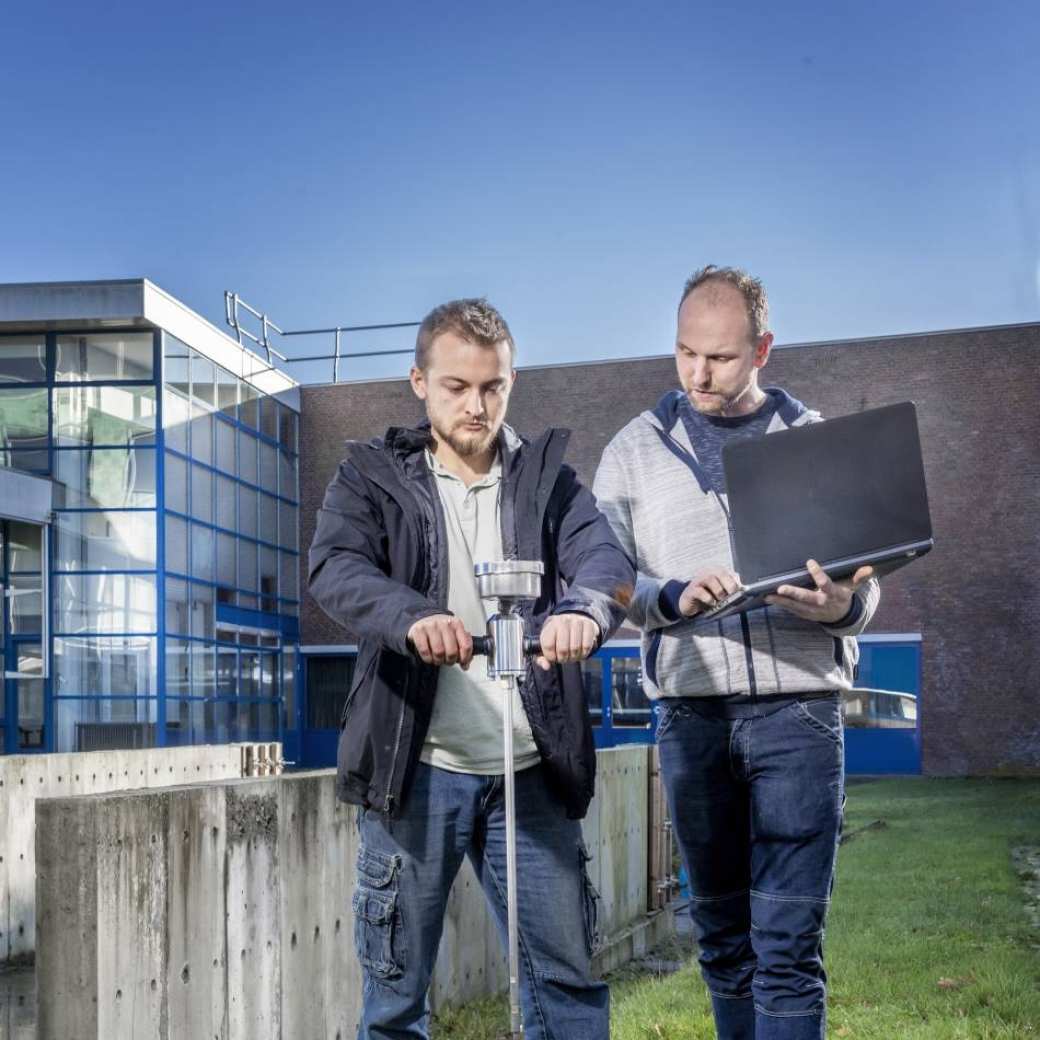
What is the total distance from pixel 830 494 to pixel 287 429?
27456mm

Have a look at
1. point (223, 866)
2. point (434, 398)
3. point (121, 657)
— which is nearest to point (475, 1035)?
point (223, 866)

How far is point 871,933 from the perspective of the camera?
295 inches

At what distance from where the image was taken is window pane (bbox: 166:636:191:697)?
23.4 m

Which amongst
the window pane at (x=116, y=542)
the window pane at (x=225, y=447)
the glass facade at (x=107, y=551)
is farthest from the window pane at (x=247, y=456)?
the window pane at (x=116, y=542)

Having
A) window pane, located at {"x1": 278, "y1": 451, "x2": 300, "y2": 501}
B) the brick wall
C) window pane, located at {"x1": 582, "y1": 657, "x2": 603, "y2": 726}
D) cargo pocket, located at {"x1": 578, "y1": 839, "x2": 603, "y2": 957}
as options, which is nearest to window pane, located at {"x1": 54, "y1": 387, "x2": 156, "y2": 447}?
window pane, located at {"x1": 278, "y1": 451, "x2": 300, "y2": 501}

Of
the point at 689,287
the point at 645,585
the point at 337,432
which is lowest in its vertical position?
the point at 645,585

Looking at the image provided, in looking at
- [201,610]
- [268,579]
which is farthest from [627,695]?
[201,610]

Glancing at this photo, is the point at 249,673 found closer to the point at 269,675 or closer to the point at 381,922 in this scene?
the point at 269,675

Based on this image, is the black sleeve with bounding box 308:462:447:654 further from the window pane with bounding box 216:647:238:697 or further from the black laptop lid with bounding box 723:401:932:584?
the window pane with bounding box 216:647:238:697

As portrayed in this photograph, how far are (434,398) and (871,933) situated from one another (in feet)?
18.2

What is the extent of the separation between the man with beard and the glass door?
20.9 m

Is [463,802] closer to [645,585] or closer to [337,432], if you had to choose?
[645,585]

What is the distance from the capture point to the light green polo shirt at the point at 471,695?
2863mm

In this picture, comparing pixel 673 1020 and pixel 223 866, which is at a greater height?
pixel 223 866
